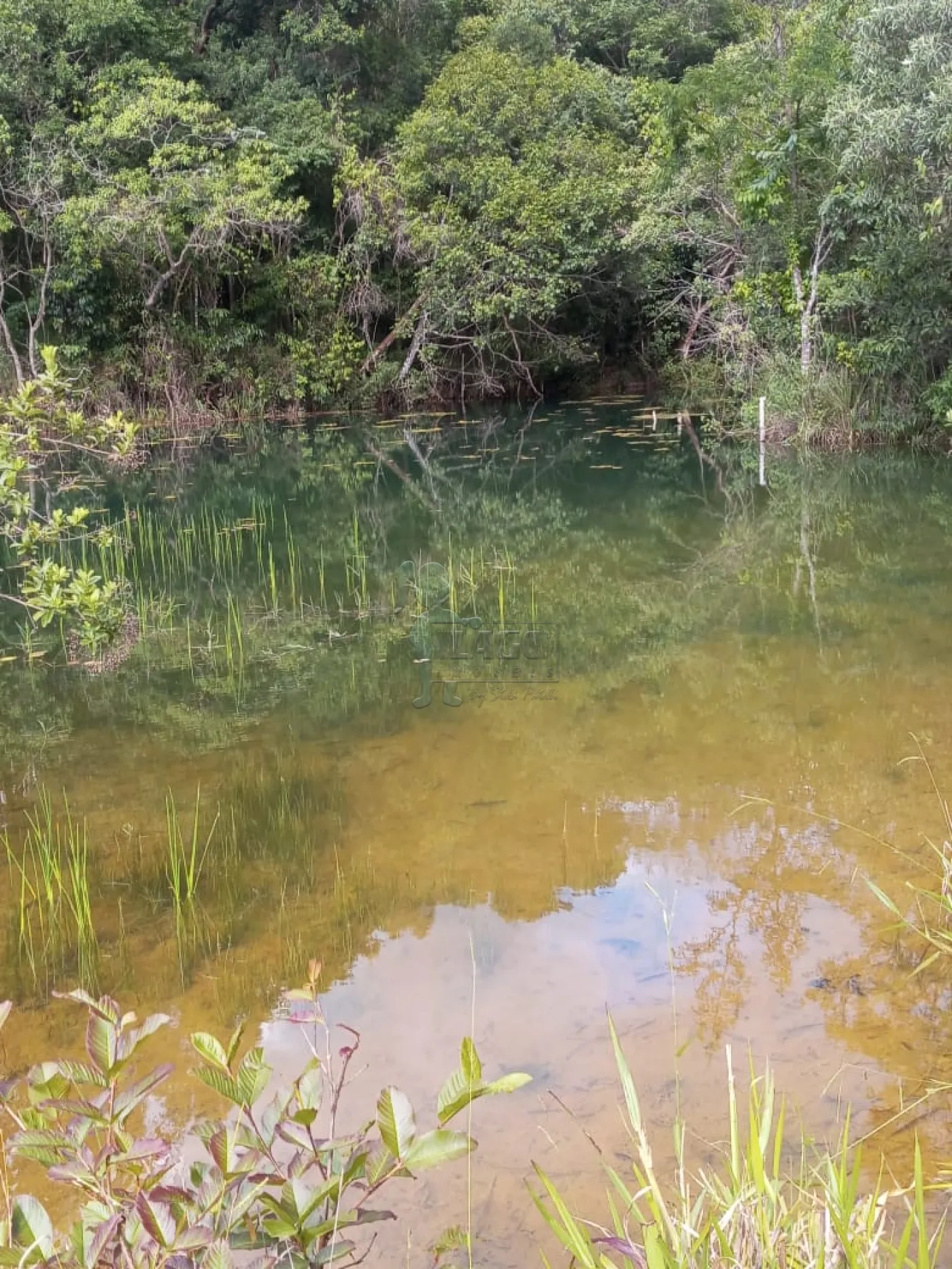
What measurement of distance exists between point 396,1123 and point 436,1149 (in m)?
0.05

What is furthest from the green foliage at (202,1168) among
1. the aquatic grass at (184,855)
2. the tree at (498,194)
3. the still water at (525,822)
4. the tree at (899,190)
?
the tree at (498,194)

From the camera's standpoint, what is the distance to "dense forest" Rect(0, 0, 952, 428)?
1107cm

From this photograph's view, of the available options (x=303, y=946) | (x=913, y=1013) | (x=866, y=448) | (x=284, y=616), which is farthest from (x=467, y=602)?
(x=866, y=448)

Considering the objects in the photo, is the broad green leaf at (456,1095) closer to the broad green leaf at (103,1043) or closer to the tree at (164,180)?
the broad green leaf at (103,1043)

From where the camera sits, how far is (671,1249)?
4.12 ft

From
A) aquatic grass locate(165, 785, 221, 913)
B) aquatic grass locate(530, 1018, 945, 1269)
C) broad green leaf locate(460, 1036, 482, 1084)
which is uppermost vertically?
broad green leaf locate(460, 1036, 482, 1084)

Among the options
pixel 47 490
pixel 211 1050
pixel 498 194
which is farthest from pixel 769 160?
pixel 211 1050

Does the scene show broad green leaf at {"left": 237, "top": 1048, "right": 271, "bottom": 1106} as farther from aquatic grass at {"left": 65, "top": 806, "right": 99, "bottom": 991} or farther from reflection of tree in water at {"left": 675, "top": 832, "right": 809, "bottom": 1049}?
aquatic grass at {"left": 65, "top": 806, "right": 99, "bottom": 991}

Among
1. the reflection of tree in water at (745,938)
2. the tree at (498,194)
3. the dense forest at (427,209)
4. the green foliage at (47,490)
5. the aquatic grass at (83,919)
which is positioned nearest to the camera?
the reflection of tree in water at (745,938)

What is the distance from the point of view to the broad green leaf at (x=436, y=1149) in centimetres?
118

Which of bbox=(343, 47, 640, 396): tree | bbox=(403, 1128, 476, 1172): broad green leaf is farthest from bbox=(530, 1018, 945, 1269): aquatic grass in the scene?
bbox=(343, 47, 640, 396): tree

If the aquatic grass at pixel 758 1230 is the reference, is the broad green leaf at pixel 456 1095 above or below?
above

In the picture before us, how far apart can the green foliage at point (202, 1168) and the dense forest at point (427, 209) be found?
34.8ft

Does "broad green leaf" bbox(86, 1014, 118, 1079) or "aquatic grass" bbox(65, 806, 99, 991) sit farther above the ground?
"broad green leaf" bbox(86, 1014, 118, 1079)
